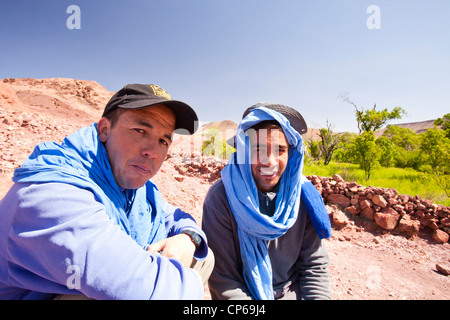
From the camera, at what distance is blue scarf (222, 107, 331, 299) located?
156cm

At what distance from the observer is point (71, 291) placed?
88cm

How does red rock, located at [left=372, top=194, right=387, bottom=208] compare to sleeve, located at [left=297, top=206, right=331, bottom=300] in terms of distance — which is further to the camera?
red rock, located at [left=372, top=194, right=387, bottom=208]

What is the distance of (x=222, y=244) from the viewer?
A: 1.65 m

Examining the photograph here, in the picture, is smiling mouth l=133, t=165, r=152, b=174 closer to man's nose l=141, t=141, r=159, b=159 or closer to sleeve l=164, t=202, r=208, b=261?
man's nose l=141, t=141, r=159, b=159

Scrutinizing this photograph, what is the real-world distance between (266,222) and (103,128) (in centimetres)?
129

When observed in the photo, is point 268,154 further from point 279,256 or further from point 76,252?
point 76,252

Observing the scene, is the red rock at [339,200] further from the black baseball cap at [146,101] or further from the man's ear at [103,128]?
the man's ear at [103,128]

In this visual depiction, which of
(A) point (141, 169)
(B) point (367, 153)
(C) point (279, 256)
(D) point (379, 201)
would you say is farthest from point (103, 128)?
(B) point (367, 153)

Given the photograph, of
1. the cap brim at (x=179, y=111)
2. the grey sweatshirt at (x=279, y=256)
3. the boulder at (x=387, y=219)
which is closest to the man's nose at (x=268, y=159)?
the grey sweatshirt at (x=279, y=256)

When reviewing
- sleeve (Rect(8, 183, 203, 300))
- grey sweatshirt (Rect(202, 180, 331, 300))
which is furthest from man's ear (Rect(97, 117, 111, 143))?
grey sweatshirt (Rect(202, 180, 331, 300))

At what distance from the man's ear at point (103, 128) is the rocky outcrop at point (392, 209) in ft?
15.5

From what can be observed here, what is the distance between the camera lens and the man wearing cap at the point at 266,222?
1.57 metres
